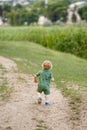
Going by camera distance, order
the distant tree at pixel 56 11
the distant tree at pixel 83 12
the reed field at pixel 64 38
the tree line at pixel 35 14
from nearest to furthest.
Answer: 1. the reed field at pixel 64 38
2. the distant tree at pixel 83 12
3. the tree line at pixel 35 14
4. the distant tree at pixel 56 11

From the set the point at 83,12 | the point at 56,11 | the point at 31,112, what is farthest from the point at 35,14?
the point at 31,112

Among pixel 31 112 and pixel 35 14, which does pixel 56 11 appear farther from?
pixel 31 112

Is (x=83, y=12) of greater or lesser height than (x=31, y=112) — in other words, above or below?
below

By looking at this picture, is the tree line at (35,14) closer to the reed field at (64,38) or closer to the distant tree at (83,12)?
the distant tree at (83,12)

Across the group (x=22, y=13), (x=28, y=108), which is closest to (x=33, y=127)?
(x=28, y=108)

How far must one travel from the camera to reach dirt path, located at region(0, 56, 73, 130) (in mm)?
8336

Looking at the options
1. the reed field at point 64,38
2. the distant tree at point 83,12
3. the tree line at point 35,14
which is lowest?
the tree line at point 35,14

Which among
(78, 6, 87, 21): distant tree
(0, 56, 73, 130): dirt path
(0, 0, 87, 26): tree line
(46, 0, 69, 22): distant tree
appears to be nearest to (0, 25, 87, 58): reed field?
(0, 56, 73, 130): dirt path

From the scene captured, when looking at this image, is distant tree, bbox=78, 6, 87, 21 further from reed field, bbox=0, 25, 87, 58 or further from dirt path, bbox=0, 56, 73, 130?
dirt path, bbox=0, 56, 73, 130

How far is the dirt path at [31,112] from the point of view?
27.3 feet

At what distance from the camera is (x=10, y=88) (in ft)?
39.2

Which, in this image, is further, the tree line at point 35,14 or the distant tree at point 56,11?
the distant tree at point 56,11

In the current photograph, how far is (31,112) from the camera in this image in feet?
30.4

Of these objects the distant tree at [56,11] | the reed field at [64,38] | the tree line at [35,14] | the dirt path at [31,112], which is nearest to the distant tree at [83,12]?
the tree line at [35,14]
